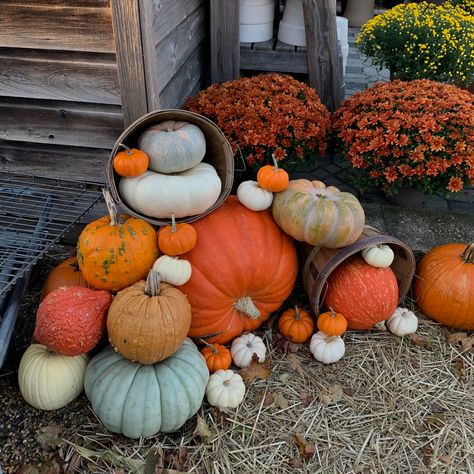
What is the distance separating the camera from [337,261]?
2.40 meters

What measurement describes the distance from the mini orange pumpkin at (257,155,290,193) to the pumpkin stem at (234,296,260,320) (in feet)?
1.95

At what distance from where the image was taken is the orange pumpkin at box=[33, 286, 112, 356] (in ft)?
6.63

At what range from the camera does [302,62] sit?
3.74m

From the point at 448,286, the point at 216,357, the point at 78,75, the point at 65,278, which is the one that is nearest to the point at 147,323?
the point at 216,357

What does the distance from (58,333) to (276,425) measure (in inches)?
41.4

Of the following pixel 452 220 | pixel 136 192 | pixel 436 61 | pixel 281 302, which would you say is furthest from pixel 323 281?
pixel 436 61

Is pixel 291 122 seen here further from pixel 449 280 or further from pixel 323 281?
pixel 449 280

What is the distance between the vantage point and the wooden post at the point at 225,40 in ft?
11.3

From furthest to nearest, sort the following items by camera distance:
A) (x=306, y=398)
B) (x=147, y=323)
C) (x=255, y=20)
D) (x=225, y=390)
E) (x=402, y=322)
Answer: (x=255, y=20) < (x=402, y=322) < (x=306, y=398) < (x=225, y=390) < (x=147, y=323)

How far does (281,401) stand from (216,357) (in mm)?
376

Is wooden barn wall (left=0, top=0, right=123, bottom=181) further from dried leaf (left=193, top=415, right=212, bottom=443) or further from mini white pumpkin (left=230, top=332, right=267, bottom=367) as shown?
dried leaf (left=193, top=415, right=212, bottom=443)

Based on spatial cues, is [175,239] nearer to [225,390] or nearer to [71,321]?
[71,321]

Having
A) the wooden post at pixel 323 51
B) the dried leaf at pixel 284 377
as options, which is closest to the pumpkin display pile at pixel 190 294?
the dried leaf at pixel 284 377

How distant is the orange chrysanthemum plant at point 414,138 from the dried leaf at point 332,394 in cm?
137
